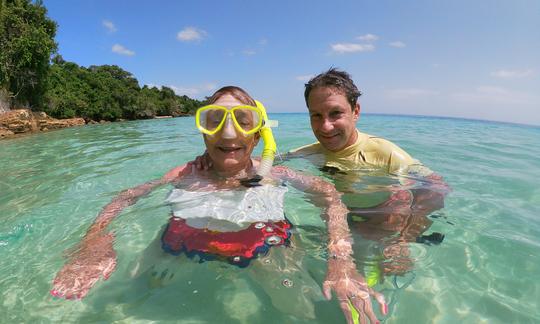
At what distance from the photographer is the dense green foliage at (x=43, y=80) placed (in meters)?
20.1

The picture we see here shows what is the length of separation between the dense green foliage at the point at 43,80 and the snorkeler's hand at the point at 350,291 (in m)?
25.2

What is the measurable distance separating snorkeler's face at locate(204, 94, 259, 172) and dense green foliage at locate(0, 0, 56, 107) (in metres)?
24.1

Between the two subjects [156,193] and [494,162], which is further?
[494,162]

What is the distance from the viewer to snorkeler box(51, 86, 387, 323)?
1.92 meters

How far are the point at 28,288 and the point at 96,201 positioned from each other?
179cm

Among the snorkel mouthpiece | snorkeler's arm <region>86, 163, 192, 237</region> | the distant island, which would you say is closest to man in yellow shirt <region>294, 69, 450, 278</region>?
the snorkel mouthpiece

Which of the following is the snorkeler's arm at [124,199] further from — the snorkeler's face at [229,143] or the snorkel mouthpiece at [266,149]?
the snorkel mouthpiece at [266,149]

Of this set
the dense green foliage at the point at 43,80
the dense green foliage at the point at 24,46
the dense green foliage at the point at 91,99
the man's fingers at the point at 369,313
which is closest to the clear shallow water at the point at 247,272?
the man's fingers at the point at 369,313

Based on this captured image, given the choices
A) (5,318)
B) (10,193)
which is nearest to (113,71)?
(10,193)

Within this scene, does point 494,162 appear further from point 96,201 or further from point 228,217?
point 96,201

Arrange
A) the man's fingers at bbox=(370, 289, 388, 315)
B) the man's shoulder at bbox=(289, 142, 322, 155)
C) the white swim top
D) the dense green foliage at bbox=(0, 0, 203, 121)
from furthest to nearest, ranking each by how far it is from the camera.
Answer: the dense green foliage at bbox=(0, 0, 203, 121), the man's shoulder at bbox=(289, 142, 322, 155), the white swim top, the man's fingers at bbox=(370, 289, 388, 315)

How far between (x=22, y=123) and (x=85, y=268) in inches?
780

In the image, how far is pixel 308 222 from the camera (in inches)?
124

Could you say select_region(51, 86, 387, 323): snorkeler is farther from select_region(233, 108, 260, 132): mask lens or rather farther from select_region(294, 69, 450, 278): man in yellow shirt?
select_region(294, 69, 450, 278): man in yellow shirt
